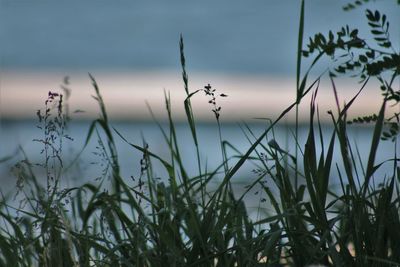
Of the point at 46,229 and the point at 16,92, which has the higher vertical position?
the point at 16,92

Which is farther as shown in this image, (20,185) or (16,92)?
(16,92)

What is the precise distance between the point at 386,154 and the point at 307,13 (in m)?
0.93

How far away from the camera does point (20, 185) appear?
1475mm

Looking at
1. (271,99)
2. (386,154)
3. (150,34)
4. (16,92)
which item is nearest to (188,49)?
(150,34)

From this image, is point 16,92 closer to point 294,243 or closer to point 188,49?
point 188,49

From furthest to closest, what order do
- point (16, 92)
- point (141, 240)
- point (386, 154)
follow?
point (16, 92) → point (386, 154) → point (141, 240)

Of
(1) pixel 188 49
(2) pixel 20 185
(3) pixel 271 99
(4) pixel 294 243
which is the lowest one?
(4) pixel 294 243

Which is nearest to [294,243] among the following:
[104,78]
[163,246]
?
[163,246]

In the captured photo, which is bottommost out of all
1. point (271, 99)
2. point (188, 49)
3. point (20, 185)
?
point (20, 185)

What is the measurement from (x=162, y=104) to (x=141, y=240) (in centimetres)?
342

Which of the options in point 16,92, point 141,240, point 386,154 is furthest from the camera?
point 16,92

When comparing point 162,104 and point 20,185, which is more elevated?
point 162,104

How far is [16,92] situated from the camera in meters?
4.65

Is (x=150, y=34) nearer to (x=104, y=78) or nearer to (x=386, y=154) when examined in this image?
(x=104, y=78)
